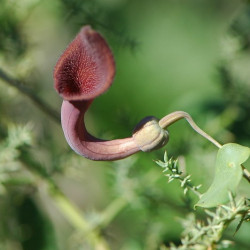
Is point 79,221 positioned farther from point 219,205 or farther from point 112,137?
point 219,205

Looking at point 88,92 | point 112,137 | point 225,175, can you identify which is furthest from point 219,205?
point 112,137

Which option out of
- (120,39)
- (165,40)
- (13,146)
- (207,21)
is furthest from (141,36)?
(13,146)

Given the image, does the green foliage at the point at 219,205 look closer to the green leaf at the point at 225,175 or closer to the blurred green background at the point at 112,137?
the green leaf at the point at 225,175

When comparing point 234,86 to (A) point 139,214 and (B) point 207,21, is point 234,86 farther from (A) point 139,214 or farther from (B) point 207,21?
(B) point 207,21

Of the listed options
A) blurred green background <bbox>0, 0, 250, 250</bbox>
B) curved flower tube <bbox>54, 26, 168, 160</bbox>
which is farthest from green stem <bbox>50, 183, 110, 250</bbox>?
curved flower tube <bbox>54, 26, 168, 160</bbox>

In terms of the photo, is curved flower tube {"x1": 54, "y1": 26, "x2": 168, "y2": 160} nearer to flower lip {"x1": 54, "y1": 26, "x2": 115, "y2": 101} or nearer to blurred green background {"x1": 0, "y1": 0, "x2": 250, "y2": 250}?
flower lip {"x1": 54, "y1": 26, "x2": 115, "y2": 101}

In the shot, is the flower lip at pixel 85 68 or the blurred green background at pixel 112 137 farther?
the blurred green background at pixel 112 137

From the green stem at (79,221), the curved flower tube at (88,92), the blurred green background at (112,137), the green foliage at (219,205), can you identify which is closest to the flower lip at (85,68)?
the curved flower tube at (88,92)
